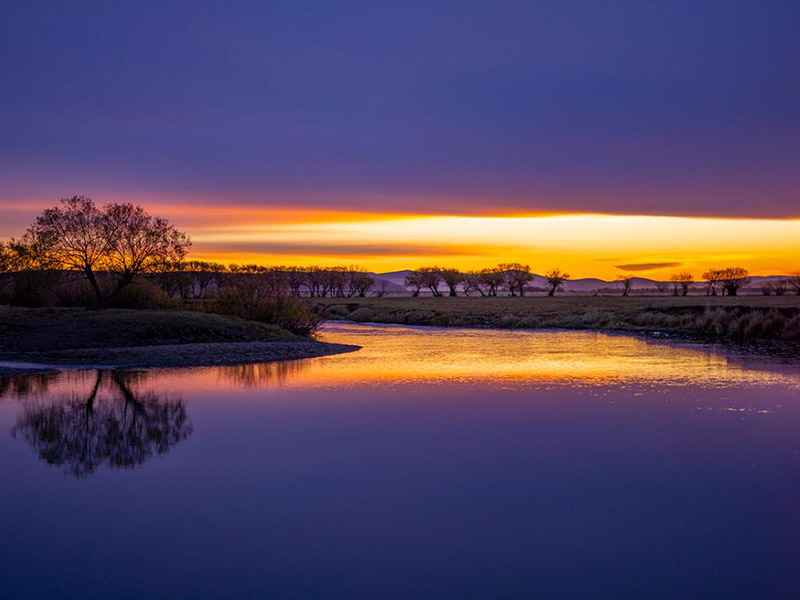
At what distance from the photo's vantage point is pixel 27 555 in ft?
22.2

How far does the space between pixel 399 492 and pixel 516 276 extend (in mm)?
155765

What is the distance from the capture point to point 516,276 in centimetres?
16188

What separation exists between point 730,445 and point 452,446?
4.80m

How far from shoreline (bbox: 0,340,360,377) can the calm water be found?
491 centimetres

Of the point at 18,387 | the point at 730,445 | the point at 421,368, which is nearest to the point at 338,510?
the point at 730,445

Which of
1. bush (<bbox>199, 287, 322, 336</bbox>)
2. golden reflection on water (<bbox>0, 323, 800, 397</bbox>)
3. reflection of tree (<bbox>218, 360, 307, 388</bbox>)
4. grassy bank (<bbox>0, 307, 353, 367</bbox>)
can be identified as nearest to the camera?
golden reflection on water (<bbox>0, 323, 800, 397</bbox>)

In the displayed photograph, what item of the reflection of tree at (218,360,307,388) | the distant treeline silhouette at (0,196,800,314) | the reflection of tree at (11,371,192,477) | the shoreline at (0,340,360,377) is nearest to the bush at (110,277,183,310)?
the distant treeline silhouette at (0,196,800,314)

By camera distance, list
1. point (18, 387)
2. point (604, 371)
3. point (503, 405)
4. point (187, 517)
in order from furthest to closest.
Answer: point (604, 371), point (18, 387), point (503, 405), point (187, 517)

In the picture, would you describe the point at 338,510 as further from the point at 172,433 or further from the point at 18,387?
the point at 18,387

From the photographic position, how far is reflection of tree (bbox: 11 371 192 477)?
10734mm

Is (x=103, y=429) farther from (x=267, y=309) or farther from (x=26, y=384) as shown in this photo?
(x=267, y=309)

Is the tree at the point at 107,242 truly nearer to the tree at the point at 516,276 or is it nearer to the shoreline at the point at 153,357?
the shoreline at the point at 153,357

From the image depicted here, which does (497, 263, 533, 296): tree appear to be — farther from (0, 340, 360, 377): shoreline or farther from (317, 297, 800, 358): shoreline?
(0, 340, 360, 377): shoreline

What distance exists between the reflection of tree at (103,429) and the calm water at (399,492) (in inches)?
2.8
